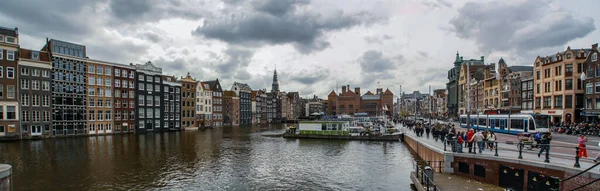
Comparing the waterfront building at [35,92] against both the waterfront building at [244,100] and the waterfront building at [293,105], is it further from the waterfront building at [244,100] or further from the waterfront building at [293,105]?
the waterfront building at [293,105]

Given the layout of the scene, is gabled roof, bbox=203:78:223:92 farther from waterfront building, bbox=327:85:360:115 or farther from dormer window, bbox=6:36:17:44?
waterfront building, bbox=327:85:360:115

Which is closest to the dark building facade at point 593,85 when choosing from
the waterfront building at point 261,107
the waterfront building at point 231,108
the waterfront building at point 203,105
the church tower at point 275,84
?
the waterfront building at point 203,105

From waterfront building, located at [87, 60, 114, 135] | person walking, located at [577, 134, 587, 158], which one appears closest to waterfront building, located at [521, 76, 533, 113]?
person walking, located at [577, 134, 587, 158]

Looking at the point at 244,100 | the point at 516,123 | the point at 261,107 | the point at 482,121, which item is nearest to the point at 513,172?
the point at 516,123

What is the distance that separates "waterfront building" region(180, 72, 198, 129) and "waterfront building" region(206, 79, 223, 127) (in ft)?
36.6

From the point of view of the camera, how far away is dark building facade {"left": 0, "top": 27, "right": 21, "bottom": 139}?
58094 mm

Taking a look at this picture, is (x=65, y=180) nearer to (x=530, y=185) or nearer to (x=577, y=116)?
(x=530, y=185)

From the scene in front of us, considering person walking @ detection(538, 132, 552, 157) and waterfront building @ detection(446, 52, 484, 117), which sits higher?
waterfront building @ detection(446, 52, 484, 117)

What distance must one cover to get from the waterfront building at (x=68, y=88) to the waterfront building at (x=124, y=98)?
6321 mm

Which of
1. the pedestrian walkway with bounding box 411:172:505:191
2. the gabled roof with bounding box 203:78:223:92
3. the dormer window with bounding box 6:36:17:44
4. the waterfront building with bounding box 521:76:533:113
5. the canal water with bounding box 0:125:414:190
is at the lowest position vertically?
the canal water with bounding box 0:125:414:190

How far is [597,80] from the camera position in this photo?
51.4 metres

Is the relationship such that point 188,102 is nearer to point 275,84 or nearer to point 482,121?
point 482,121

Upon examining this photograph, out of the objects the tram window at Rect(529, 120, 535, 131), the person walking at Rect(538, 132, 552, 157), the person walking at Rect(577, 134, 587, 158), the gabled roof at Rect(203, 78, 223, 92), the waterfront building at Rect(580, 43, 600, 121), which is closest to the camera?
the person walking at Rect(538, 132, 552, 157)

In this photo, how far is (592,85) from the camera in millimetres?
52500
